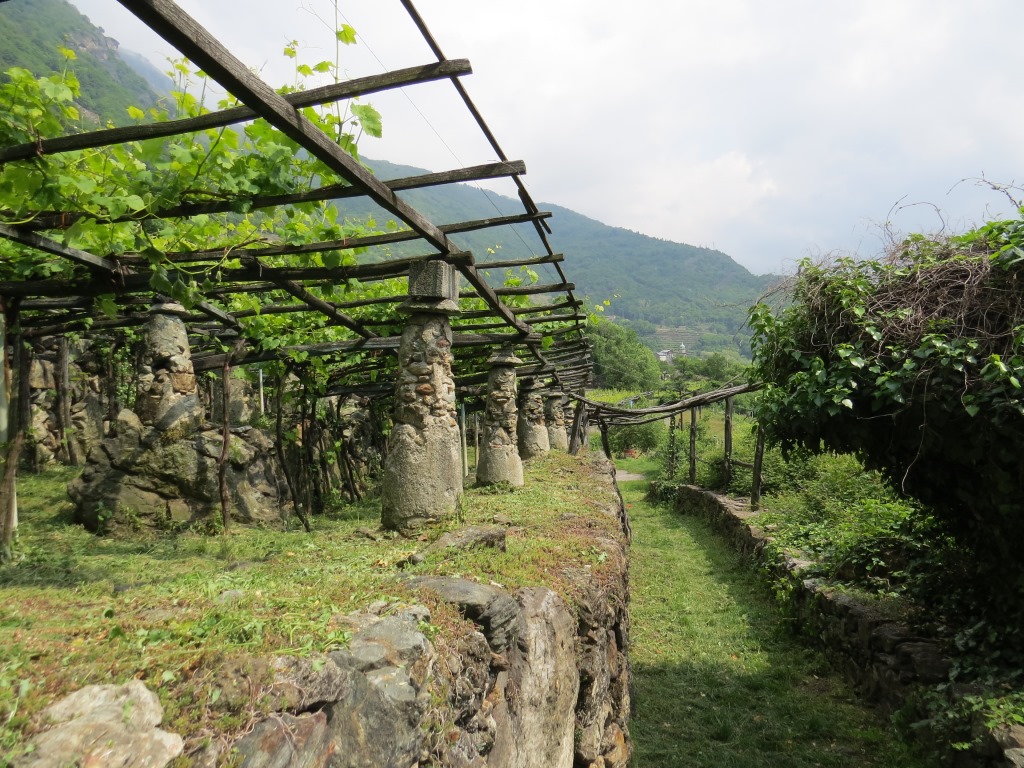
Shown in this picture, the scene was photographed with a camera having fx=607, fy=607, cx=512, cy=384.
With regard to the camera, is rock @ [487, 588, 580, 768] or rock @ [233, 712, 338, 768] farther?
rock @ [487, 588, 580, 768]

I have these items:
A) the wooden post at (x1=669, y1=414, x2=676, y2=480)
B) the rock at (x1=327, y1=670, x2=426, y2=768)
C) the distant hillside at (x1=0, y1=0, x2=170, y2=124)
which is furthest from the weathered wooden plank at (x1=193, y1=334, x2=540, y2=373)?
the distant hillside at (x1=0, y1=0, x2=170, y2=124)

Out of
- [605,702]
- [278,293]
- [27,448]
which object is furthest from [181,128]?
[27,448]

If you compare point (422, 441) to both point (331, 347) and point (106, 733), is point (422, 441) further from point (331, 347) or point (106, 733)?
point (106, 733)

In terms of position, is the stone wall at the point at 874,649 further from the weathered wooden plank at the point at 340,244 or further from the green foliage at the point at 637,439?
the green foliage at the point at 637,439

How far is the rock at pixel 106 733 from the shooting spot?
4.97 feet

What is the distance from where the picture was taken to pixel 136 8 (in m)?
2.13

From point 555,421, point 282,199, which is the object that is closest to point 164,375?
point 282,199

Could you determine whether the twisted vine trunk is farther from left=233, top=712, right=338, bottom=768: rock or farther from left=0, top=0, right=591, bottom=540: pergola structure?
left=233, top=712, right=338, bottom=768: rock

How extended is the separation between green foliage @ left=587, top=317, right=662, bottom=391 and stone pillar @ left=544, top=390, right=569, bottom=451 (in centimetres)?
3611

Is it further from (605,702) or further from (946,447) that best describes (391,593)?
(946,447)

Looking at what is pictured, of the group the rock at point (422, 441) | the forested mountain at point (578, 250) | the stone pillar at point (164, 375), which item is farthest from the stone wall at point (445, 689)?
the forested mountain at point (578, 250)

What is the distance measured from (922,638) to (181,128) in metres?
7.48

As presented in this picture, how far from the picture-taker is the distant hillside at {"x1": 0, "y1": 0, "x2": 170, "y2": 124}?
5228 cm

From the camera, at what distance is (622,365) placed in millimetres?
55938
